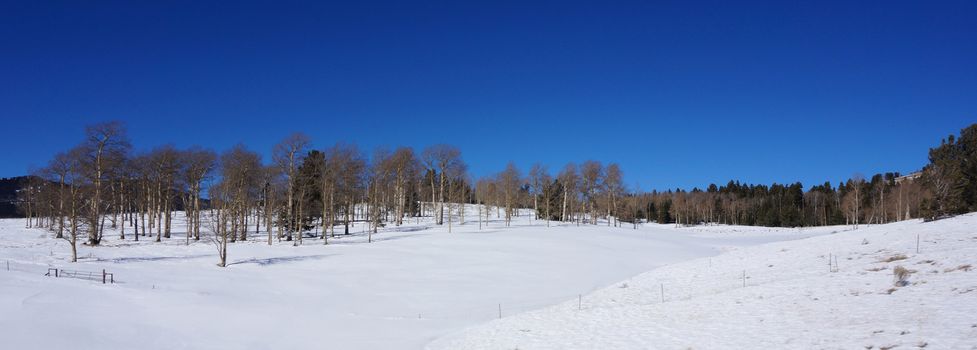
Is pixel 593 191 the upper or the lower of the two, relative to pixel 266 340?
upper

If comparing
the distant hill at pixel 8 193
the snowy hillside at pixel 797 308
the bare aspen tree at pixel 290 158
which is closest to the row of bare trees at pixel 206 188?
the bare aspen tree at pixel 290 158

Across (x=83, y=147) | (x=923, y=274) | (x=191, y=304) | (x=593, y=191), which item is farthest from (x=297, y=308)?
(x=593, y=191)

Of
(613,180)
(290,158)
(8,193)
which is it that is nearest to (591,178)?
(613,180)

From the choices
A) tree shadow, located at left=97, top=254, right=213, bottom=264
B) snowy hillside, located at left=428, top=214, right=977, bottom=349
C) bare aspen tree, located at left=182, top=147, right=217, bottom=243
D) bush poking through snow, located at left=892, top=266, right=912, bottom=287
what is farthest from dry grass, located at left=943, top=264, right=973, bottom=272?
bare aspen tree, located at left=182, top=147, right=217, bottom=243

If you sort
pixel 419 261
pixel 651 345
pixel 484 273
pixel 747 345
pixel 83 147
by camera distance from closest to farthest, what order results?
pixel 747 345
pixel 651 345
pixel 484 273
pixel 419 261
pixel 83 147

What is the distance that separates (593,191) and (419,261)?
51.4 meters

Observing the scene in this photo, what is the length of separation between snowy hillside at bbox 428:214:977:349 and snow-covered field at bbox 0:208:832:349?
0.18 meters

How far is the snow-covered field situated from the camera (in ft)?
60.4

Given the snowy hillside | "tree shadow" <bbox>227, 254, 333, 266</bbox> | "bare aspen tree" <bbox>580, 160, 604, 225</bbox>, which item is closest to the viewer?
the snowy hillside

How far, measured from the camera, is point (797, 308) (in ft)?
52.5

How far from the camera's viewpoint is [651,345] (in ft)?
49.5

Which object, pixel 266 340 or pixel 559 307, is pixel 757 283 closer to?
pixel 559 307

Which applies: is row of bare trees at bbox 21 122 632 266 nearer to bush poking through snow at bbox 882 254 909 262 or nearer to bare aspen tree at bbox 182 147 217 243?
bare aspen tree at bbox 182 147 217 243

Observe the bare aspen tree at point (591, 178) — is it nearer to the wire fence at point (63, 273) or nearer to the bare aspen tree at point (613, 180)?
the bare aspen tree at point (613, 180)
